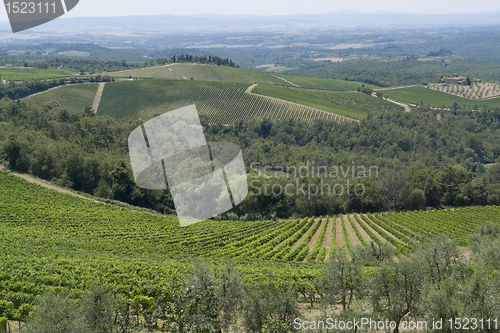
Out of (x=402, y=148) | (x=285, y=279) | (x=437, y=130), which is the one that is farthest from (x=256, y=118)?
(x=285, y=279)

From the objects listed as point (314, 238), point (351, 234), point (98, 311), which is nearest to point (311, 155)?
point (351, 234)

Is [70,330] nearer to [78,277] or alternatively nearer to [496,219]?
[78,277]

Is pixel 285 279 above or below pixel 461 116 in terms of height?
above

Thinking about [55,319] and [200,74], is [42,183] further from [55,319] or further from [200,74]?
[200,74]

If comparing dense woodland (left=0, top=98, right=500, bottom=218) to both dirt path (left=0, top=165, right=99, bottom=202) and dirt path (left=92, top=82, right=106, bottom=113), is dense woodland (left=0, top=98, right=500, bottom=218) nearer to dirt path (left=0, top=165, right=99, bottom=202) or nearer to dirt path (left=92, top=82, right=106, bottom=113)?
dirt path (left=0, top=165, right=99, bottom=202)

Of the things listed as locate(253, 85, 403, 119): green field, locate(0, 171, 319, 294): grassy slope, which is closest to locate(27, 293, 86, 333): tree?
locate(0, 171, 319, 294): grassy slope

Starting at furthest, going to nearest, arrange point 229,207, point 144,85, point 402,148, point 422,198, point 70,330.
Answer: point 144,85
point 402,148
point 422,198
point 229,207
point 70,330
